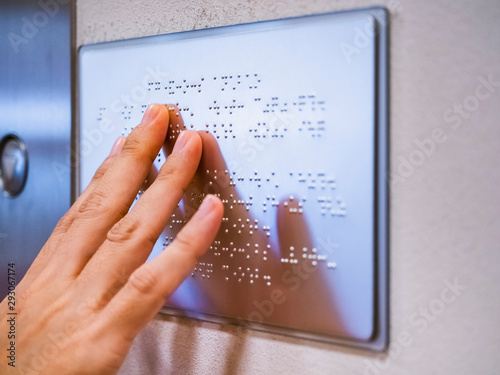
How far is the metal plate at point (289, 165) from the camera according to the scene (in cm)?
46

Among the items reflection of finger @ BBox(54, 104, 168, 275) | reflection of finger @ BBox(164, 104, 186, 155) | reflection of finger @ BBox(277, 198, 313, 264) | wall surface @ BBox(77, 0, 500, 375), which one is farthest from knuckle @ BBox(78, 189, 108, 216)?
wall surface @ BBox(77, 0, 500, 375)

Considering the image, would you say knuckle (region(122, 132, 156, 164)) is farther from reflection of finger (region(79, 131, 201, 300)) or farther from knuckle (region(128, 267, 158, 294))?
knuckle (region(128, 267, 158, 294))

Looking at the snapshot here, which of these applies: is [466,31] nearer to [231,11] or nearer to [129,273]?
[231,11]

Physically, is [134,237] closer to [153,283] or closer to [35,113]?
[153,283]

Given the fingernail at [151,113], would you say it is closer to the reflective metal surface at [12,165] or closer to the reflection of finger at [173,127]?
the reflection of finger at [173,127]

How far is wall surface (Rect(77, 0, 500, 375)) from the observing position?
434mm

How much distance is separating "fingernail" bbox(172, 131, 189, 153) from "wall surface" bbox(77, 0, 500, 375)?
24 cm

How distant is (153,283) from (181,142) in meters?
0.19

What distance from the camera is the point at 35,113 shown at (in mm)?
744

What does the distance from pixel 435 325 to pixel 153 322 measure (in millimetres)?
402

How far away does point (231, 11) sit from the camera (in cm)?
56

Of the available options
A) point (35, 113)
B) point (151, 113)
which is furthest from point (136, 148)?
point (35, 113)

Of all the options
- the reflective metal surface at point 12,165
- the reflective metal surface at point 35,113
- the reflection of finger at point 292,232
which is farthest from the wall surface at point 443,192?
the reflective metal surface at point 12,165

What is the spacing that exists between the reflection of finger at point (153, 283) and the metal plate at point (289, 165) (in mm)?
96
